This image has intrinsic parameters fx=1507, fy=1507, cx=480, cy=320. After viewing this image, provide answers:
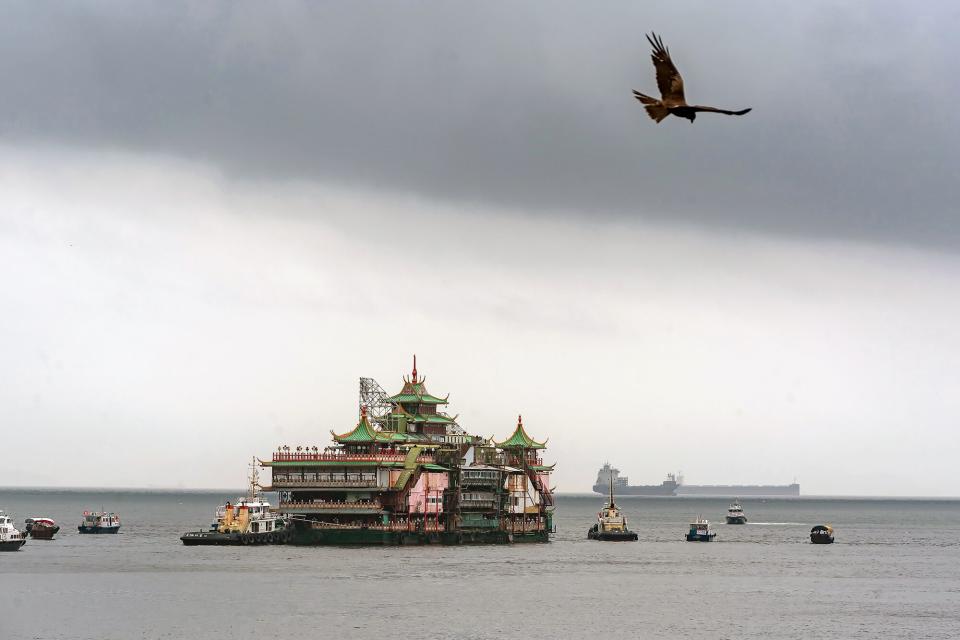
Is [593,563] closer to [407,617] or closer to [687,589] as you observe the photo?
[687,589]

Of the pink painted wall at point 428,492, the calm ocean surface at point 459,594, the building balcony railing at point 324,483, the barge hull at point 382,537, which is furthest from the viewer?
the pink painted wall at point 428,492

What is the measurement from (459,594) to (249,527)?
5183 centimetres

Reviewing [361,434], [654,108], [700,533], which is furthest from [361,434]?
[654,108]

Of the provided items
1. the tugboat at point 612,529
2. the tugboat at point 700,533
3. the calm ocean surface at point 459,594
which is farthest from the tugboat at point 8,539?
the tugboat at point 700,533

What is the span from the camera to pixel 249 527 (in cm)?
15175

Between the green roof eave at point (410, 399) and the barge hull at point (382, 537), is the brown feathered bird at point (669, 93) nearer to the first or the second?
the barge hull at point (382, 537)

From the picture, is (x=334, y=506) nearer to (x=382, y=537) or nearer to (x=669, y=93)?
(x=382, y=537)

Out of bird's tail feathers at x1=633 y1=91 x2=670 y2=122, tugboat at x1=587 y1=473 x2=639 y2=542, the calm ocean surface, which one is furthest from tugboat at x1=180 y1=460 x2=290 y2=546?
bird's tail feathers at x1=633 y1=91 x2=670 y2=122

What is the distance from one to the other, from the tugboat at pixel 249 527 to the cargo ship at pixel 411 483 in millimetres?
1741

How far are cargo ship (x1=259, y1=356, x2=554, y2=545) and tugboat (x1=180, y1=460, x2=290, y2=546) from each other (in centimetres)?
174

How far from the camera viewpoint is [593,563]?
472ft

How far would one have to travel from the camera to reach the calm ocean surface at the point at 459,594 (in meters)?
88.8

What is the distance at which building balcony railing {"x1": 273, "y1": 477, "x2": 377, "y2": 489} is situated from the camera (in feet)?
466

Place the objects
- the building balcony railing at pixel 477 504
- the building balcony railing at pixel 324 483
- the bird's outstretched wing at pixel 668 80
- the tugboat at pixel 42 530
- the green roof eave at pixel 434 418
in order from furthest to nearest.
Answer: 1. the tugboat at pixel 42 530
2. the green roof eave at pixel 434 418
3. the building balcony railing at pixel 477 504
4. the building balcony railing at pixel 324 483
5. the bird's outstretched wing at pixel 668 80
